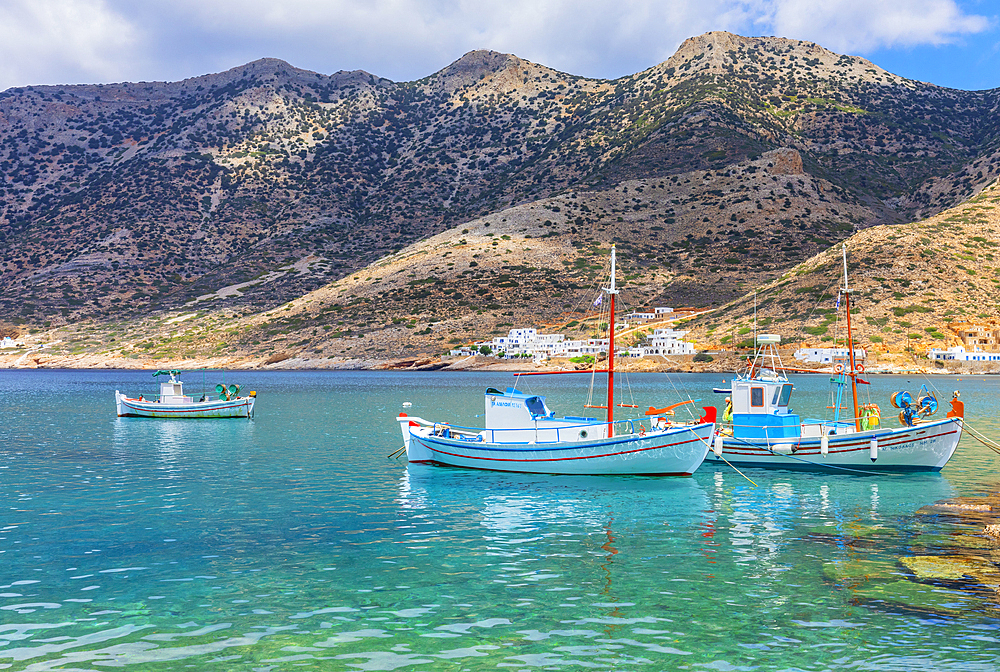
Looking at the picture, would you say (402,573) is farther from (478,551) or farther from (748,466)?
(748,466)

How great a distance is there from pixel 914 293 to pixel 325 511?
11378 cm

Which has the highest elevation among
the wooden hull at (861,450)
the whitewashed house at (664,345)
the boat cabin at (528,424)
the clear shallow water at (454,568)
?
the whitewashed house at (664,345)

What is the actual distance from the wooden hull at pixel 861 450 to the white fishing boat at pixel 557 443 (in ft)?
14.4

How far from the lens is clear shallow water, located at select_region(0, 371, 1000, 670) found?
1355 cm

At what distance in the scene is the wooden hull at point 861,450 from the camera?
33.8m

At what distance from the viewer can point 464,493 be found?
1188 inches

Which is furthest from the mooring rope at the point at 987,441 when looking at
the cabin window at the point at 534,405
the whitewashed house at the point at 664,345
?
the whitewashed house at the point at 664,345

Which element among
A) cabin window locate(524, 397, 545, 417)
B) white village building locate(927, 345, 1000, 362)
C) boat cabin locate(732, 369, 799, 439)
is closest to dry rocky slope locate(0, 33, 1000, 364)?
white village building locate(927, 345, 1000, 362)

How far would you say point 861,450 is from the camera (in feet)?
114

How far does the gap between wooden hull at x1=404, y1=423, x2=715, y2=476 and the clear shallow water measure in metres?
0.63

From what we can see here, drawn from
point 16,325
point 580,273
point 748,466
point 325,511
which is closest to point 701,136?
point 580,273

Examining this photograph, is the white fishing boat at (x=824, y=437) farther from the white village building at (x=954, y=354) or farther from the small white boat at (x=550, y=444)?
the white village building at (x=954, y=354)

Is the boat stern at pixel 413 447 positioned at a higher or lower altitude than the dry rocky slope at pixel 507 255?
lower

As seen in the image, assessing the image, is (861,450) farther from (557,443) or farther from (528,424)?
(528,424)
